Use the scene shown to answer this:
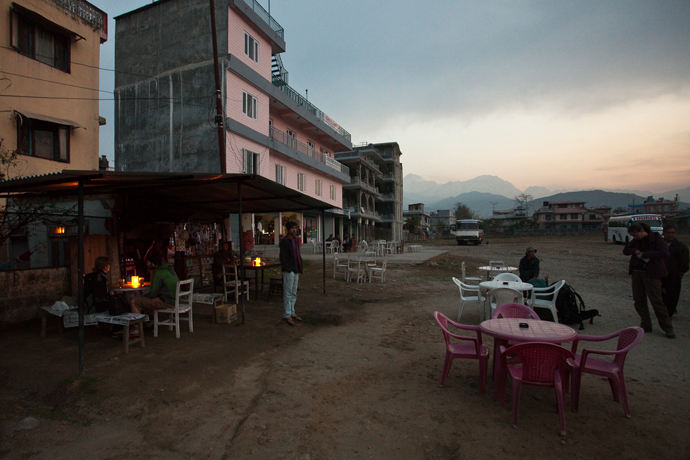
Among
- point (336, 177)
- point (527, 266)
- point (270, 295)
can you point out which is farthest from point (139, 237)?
point (336, 177)

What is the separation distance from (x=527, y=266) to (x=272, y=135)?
15.6 metres

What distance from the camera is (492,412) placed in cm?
359

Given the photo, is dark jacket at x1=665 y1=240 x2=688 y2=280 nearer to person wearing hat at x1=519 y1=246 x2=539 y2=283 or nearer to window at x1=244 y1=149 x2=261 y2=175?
person wearing hat at x1=519 y1=246 x2=539 y2=283

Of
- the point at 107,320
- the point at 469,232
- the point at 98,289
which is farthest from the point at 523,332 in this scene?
the point at 469,232

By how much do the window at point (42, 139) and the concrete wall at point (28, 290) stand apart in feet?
21.6

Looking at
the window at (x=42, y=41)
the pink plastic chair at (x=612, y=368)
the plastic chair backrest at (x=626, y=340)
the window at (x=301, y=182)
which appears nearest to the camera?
the plastic chair backrest at (x=626, y=340)

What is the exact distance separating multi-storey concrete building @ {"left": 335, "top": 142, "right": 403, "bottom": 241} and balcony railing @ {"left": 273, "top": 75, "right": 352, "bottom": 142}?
570cm

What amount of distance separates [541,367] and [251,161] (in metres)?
16.9

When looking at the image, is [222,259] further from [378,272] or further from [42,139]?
[42,139]

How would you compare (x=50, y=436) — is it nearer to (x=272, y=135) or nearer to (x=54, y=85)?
(x=54, y=85)

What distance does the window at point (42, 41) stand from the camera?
10.9 metres

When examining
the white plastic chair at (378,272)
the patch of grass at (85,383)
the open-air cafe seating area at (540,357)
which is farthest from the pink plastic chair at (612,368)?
the white plastic chair at (378,272)

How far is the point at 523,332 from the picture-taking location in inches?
144

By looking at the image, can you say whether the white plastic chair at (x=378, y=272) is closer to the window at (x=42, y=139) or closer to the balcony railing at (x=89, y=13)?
the window at (x=42, y=139)
